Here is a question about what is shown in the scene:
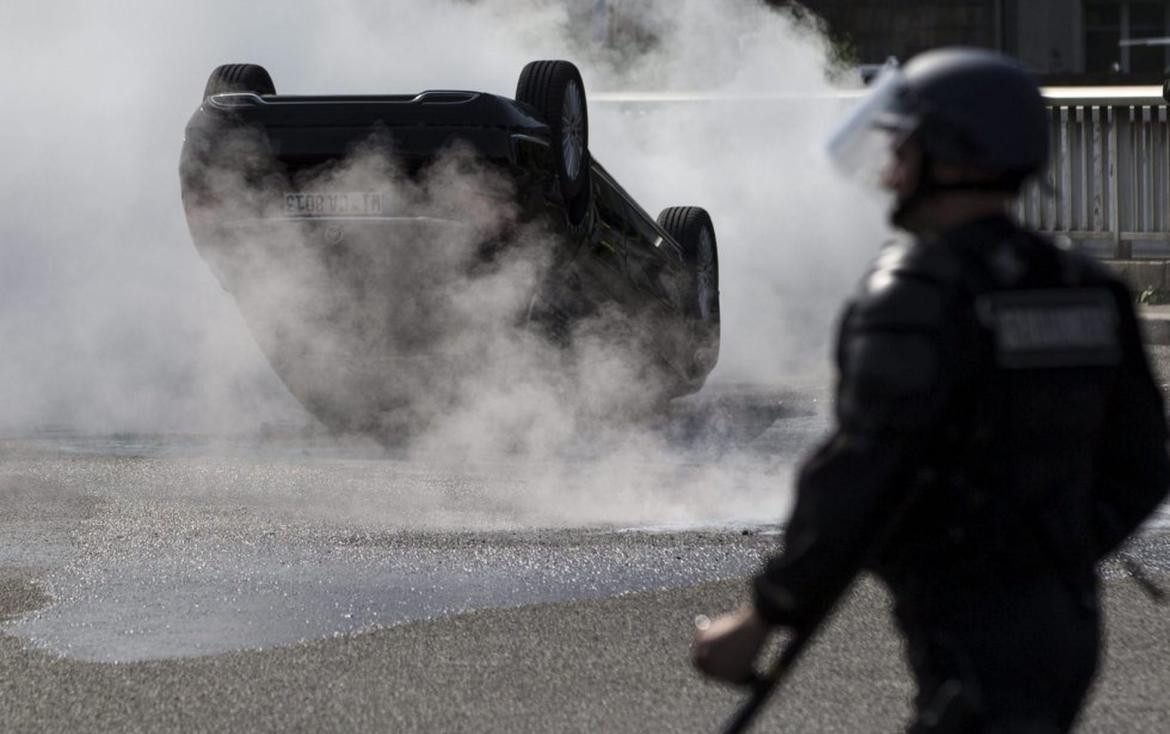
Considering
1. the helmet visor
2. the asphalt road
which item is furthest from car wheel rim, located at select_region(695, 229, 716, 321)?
the helmet visor

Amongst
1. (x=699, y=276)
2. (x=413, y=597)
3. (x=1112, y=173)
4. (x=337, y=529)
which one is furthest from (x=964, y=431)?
(x=1112, y=173)

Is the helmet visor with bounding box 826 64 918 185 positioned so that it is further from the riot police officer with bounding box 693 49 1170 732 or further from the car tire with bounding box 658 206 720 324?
the car tire with bounding box 658 206 720 324

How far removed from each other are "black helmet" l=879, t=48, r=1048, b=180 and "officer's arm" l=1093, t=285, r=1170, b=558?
0.85 ft

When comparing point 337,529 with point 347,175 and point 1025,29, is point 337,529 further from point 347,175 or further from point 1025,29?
point 1025,29

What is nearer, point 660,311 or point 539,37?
point 660,311

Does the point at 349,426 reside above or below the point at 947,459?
below

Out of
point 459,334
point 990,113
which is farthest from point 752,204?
point 990,113

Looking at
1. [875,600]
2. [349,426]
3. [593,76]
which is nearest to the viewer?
[875,600]

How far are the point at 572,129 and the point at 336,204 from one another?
1145mm

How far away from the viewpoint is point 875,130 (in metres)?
2.48

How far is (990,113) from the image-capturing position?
2406 mm

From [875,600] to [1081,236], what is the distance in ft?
33.7

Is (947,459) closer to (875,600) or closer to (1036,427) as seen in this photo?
(1036,427)

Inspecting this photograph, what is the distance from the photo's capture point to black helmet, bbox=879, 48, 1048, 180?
2.40 metres
